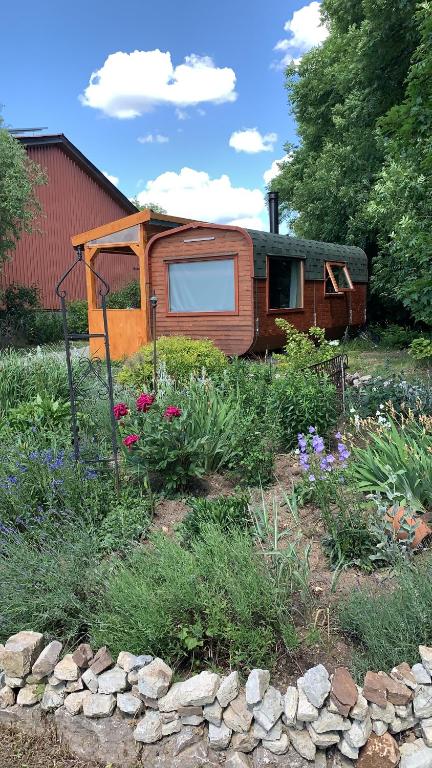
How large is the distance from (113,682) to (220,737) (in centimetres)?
49

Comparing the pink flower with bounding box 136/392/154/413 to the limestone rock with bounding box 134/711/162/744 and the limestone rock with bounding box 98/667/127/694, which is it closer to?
the limestone rock with bounding box 98/667/127/694

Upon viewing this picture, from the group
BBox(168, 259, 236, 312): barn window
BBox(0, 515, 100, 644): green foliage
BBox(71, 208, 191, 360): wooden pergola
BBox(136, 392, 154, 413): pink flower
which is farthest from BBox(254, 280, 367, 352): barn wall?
BBox(0, 515, 100, 644): green foliage

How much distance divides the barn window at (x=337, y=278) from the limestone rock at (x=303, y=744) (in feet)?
37.3

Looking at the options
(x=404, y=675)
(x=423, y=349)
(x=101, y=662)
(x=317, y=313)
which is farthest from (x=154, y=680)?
(x=317, y=313)

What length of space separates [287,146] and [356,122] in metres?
7.11

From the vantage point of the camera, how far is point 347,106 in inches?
586

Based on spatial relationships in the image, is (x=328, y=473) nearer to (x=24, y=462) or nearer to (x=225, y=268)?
(x=24, y=462)

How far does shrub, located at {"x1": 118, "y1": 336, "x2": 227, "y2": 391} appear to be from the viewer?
23.3ft

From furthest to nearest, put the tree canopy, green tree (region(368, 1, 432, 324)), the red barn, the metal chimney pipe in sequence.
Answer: the red barn
the metal chimney pipe
the tree canopy
green tree (region(368, 1, 432, 324))

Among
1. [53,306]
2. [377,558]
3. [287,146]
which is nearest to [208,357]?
[377,558]

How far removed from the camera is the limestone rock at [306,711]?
203cm

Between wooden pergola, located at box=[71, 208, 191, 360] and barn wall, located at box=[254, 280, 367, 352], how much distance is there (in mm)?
2220

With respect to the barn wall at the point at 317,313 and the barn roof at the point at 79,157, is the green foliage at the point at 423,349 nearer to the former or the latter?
the barn wall at the point at 317,313

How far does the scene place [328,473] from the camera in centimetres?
352
